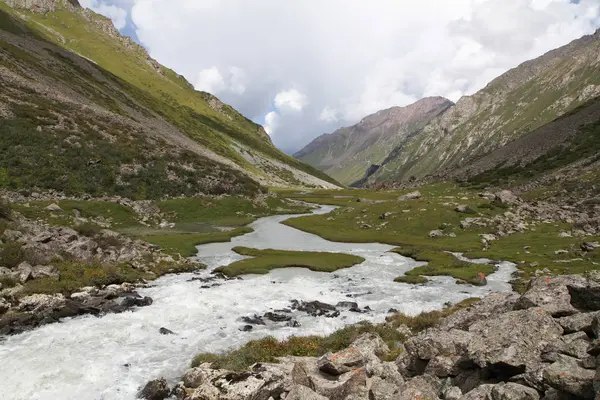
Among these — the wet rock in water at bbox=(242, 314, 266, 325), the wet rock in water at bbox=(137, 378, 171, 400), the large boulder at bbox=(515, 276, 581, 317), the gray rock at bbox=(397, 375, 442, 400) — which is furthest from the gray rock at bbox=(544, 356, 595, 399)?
the wet rock in water at bbox=(242, 314, 266, 325)

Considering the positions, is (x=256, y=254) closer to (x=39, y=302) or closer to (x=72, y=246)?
(x=72, y=246)

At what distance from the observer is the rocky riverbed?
11.6 metres

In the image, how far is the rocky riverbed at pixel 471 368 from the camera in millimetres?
11586

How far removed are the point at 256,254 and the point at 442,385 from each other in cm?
4362

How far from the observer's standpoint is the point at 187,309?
31.4m

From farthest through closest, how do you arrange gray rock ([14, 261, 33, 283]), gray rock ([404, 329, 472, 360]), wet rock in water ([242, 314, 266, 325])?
gray rock ([14, 261, 33, 283])
wet rock in water ([242, 314, 266, 325])
gray rock ([404, 329, 472, 360])

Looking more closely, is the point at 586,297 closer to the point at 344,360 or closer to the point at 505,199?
the point at 344,360

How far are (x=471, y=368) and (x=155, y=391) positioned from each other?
14.2 m

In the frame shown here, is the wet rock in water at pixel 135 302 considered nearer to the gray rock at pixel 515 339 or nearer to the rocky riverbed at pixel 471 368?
the rocky riverbed at pixel 471 368

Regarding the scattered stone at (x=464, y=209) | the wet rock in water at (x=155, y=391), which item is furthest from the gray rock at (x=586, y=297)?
the scattered stone at (x=464, y=209)

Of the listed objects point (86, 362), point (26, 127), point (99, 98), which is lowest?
point (86, 362)

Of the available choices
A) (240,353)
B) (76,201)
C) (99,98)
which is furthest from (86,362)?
(99,98)

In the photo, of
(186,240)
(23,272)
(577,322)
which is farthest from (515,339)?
(186,240)

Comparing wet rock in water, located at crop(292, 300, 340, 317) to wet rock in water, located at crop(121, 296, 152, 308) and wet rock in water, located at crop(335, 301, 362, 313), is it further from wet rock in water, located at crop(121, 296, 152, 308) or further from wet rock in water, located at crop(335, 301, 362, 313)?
wet rock in water, located at crop(121, 296, 152, 308)
